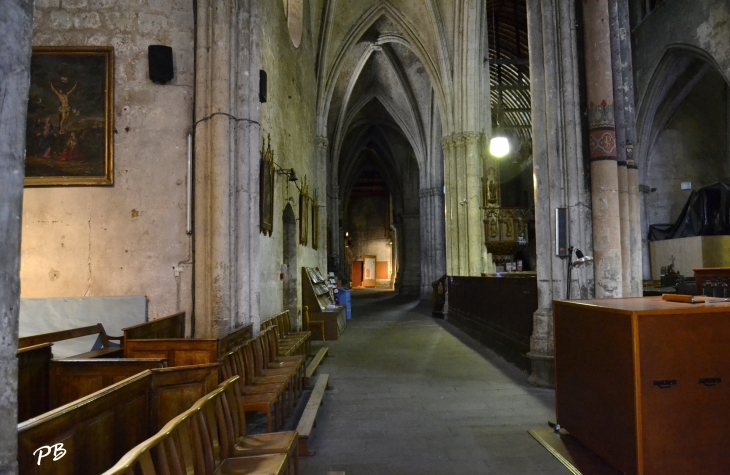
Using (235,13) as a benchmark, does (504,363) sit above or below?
below

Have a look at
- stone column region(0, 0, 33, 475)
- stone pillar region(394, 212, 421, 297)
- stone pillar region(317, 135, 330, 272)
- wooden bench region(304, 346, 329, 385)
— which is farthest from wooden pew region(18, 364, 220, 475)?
stone pillar region(394, 212, 421, 297)

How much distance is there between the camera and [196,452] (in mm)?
2434

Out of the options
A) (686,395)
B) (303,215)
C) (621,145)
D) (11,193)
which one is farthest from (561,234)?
(303,215)

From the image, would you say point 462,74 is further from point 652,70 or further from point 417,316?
point 417,316

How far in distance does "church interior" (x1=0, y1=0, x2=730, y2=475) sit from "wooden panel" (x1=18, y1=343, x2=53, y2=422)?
0.02 metres

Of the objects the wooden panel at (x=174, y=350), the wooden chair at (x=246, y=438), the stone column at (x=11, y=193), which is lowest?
the wooden chair at (x=246, y=438)

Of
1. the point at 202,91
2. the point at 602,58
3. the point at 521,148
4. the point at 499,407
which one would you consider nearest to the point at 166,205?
the point at 202,91

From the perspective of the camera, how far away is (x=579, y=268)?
604 centimetres

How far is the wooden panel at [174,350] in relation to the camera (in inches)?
185

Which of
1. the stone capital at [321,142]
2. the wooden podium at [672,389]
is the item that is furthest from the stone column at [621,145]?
the stone capital at [321,142]

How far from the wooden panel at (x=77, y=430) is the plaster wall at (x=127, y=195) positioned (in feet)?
11.7

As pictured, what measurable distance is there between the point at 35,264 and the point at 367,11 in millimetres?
14276

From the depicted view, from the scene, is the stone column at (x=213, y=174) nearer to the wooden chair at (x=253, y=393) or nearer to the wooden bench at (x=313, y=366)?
the wooden bench at (x=313, y=366)

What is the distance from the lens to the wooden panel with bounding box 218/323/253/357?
474 cm
